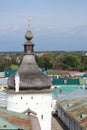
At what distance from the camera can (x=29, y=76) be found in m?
28.1

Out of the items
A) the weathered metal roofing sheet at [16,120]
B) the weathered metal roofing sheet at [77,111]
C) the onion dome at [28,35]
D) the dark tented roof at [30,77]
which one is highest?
the onion dome at [28,35]

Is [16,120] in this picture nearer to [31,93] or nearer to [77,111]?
[31,93]

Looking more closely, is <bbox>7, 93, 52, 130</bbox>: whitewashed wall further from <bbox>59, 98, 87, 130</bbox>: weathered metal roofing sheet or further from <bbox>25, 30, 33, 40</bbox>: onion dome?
<bbox>25, 30, 33, 40</bbox>: onion dome

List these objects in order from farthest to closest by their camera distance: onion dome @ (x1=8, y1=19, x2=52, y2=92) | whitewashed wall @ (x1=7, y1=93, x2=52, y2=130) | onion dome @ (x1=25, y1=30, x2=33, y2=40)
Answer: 1. onion dome @ (x1=25, y1=30, x2=33, y2=40)
2. onion dome @ (x1=8, y1=19, x2=52, y2=92)
3. whitewashed wall @ (x1=7, y1=93, x2=52, y2=130)

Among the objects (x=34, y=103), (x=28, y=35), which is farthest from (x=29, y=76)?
(x=28, y=35)

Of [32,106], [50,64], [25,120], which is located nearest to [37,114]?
[32,106]

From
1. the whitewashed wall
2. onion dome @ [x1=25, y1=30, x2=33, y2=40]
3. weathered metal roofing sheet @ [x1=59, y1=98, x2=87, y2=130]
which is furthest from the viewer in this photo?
weathered metal roofing sheet @ [x1=59, y1=98, x2=87, y2=130]

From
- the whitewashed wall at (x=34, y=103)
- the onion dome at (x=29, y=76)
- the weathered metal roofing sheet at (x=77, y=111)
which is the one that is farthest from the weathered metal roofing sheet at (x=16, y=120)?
the weathered metal roofing sheet at (x=77, y=111)

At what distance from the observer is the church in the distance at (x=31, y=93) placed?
91.0 feet

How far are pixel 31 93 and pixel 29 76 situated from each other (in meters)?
1.31

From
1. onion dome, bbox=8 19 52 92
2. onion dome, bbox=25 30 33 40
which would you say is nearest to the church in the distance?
onion dome, bbox=8 19 52 92

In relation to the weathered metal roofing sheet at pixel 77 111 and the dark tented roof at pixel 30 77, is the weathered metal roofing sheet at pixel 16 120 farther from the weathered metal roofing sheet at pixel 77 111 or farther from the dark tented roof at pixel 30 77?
the weathered metal roofing sheet at pixel 77 111

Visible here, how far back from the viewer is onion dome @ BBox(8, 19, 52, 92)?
27828mm

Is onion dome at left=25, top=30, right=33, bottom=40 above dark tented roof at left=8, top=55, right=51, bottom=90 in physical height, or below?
above
